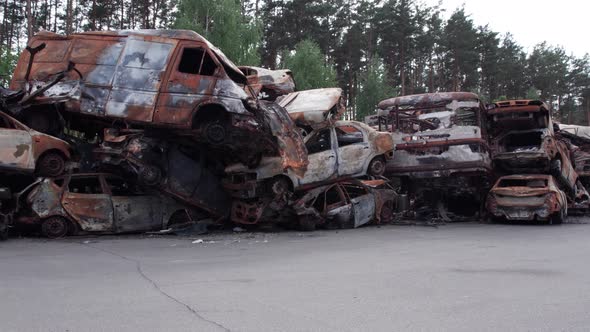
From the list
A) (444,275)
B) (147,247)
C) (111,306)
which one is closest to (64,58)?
(147,247)

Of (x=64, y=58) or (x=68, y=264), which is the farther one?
(x=64, y=58)

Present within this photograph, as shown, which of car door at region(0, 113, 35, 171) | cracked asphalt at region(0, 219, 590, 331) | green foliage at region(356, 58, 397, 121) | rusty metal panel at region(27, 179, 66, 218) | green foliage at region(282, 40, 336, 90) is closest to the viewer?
cracked asphalt at region(0, 219, 590, 331)

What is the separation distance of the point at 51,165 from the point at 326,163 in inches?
233

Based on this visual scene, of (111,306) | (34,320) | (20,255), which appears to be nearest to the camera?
(34,320)

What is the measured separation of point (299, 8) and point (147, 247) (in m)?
29.8

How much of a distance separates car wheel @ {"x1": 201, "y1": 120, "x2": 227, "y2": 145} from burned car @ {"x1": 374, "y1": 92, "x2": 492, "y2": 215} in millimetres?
5343

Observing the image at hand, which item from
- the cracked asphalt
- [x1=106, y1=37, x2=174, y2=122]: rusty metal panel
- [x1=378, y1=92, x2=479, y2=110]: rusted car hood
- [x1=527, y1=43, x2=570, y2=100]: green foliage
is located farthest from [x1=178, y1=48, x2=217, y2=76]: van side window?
[x1=527, y1=43, x2=570, y2=100]: green foliage

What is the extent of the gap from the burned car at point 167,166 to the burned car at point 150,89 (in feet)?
1.39

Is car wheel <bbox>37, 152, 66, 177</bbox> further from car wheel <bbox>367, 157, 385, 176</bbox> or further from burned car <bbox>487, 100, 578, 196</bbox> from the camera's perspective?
burned car <bbox>487, 100, 578, 196</bbox>

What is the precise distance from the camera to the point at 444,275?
6227 millimetres

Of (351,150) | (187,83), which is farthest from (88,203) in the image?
(351,150)

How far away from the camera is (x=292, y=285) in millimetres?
5645

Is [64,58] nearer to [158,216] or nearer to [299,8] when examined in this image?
[158,216]

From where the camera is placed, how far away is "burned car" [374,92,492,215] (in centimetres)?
1312
